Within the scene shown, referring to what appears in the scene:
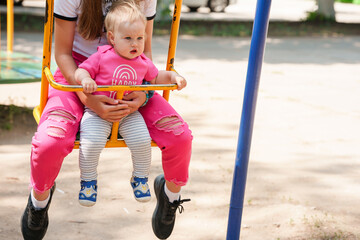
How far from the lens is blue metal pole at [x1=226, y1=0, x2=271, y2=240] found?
2.32m

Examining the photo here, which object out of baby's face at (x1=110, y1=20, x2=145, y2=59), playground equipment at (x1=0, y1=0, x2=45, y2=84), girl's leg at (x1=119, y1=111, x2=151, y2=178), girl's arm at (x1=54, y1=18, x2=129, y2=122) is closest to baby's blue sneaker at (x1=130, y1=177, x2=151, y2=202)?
girl's leg at (x1=119, y1=111, x2=151, y2=178)

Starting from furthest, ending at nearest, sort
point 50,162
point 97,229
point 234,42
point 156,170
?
point 234,42 < point 156,170 < point 97,229 < point 50,162

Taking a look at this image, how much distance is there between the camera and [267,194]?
13.1 feet

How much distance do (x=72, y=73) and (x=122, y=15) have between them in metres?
0.35

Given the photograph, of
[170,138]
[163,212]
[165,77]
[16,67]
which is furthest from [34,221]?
[16,67]

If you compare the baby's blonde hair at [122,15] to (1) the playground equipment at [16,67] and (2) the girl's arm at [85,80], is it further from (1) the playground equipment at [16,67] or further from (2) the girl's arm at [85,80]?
(1) the playground equipment at [16,67]

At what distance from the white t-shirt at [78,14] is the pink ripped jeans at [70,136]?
0.14 feet

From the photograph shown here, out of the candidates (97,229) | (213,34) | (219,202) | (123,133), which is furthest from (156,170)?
(213,34)

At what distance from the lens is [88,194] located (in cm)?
244

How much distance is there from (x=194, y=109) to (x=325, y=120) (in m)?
1.36

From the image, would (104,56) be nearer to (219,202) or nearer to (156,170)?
(219,202)

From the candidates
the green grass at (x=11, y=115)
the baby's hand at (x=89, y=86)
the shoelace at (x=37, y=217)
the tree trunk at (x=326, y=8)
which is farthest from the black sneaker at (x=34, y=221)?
the tree trunk at (x=326, y=8)

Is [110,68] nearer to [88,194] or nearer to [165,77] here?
[165,77]

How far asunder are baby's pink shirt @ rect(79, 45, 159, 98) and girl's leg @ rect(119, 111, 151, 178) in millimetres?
141
